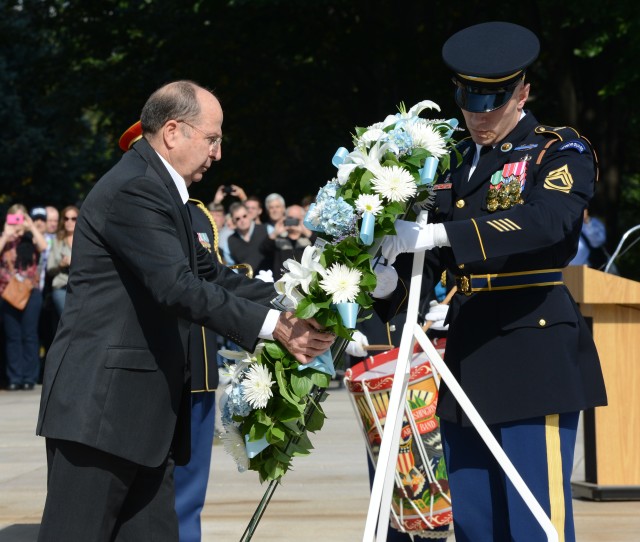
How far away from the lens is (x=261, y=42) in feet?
73.6

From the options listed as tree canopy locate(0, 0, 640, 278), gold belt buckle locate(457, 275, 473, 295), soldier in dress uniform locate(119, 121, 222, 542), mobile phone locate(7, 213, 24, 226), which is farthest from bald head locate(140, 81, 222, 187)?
tree canopy locate(0, 0, 640, 278)

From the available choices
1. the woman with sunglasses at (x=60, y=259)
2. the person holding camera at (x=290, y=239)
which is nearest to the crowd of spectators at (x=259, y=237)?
the person holding camera at (x=290, y=239)

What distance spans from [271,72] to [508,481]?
63.2ft

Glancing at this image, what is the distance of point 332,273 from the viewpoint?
12.9 feet

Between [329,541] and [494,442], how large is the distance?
2.73 meters

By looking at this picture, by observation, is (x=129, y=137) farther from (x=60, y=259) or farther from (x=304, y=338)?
(x=60, y=259)

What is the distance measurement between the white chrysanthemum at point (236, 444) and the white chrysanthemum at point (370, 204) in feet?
2.94

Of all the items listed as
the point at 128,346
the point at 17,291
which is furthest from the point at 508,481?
the point at 17,291

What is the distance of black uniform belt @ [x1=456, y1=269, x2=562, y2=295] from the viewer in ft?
13.5

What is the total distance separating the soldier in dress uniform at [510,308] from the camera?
13.1 ft

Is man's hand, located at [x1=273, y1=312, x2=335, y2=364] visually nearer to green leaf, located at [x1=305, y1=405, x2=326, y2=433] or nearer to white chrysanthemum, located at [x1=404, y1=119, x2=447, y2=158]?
green leaf, located at [x1=305, y1=405, x2=326, y2=433]

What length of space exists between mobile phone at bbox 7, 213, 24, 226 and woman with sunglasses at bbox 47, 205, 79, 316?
0.41 m

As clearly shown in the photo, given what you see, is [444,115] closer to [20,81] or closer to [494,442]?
[20,81]

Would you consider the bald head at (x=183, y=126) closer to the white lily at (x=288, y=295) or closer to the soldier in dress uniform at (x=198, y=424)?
the white lily at (x=288, y=295)
